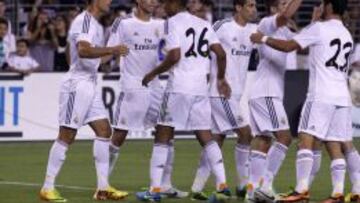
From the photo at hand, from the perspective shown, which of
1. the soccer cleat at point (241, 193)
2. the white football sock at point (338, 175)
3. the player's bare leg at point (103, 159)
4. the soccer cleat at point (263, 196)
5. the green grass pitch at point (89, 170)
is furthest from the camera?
the green grass pitch at point (89, 170)

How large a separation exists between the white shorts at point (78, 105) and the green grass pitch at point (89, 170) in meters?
0.97

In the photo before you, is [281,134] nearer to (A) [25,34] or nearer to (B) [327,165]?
(B) [327,165]

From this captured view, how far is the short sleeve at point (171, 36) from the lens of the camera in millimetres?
16062

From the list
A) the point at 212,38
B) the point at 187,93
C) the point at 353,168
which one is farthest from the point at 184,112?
the point at 353,168

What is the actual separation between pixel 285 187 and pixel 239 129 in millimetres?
1313

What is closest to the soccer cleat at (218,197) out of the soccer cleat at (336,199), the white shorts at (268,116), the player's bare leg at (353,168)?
the white shorts at (268,116)

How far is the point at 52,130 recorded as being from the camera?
84.8ft

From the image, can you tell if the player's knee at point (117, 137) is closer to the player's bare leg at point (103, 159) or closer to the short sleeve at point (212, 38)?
the player's bare leg at point (103, 159)

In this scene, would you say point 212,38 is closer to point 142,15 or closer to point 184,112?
point 184,112

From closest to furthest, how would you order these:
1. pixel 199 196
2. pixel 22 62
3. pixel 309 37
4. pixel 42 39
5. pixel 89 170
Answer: pixel 309 37, pixel 199 196, pixel 89 170, pixel 22 62, pixel 42 39

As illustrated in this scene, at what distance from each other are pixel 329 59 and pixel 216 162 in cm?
185

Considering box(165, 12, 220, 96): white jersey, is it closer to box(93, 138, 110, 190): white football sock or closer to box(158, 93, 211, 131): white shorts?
box(158, 93, 211, 131): white shorts

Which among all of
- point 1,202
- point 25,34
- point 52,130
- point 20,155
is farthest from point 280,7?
point 25,34

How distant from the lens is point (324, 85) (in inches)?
619
